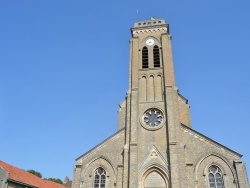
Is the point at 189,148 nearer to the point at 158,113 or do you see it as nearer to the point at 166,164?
the point at 166,164

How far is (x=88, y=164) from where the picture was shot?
22.7 metres

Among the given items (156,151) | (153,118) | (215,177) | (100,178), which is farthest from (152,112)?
(215,177)

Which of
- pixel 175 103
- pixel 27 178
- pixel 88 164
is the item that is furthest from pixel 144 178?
pixel 27 178

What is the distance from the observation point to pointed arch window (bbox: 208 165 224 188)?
65.3 ft

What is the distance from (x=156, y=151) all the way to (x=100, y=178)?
18.4 ft

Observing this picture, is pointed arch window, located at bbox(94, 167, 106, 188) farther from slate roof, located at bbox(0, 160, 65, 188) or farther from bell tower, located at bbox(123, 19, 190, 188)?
slate roof, located at bbox(0, 160, 65, 188)

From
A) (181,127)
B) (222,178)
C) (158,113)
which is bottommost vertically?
(222,178)

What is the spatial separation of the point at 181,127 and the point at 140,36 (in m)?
12.0

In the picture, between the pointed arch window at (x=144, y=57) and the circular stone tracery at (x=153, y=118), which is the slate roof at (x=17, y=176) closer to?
the circular stone tracery at (x=153, y=118)

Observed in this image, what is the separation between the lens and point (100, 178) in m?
22.1

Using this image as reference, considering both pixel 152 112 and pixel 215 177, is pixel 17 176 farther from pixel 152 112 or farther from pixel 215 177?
pixel 215 177

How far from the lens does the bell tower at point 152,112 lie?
818 inches

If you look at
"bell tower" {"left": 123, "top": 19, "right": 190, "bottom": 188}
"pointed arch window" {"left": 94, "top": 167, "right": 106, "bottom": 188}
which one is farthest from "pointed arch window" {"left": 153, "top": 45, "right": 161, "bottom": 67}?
"pointed arch window" {"left": 94, "top": 167, "right": 106, "bottom": 188}

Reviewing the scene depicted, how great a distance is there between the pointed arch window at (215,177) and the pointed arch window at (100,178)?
9052 mm
